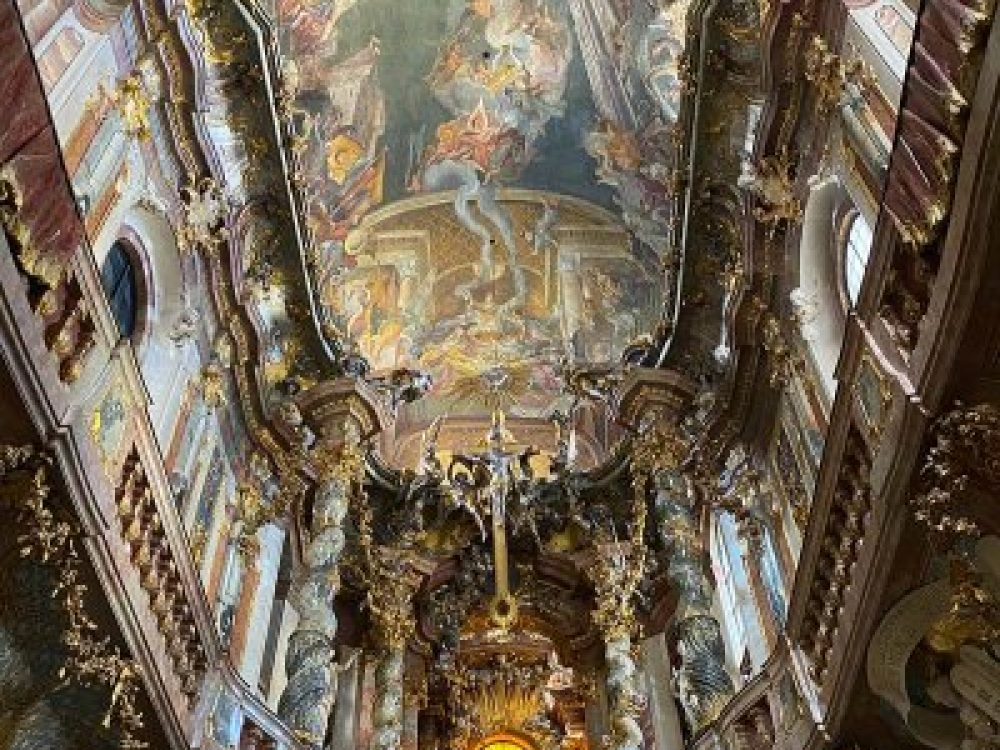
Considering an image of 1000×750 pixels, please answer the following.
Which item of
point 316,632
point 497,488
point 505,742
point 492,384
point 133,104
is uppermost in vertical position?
point 492,384

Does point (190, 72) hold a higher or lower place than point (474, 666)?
higher

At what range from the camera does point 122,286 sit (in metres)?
11.8

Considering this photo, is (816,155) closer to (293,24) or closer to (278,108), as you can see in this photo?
(278,108)

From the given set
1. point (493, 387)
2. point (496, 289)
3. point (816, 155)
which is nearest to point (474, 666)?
point (493, 387)

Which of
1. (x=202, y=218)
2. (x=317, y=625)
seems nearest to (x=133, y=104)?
(x=202, y=218)

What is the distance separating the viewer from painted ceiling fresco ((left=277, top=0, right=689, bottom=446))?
1795cm

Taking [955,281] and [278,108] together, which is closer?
[955,281]

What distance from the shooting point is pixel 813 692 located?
1009 centimetres

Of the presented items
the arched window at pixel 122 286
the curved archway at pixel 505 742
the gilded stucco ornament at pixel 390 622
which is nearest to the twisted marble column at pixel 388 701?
the gilded stucco ornament at pixel 390 622

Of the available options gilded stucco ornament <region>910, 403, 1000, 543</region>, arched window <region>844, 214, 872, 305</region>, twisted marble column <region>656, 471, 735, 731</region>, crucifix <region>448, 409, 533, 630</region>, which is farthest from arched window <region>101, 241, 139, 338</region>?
gilded stucco ornament <region>910, 403, 1000, 543</region>

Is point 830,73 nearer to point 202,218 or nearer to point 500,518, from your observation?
point 202,218

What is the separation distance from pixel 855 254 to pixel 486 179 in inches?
397

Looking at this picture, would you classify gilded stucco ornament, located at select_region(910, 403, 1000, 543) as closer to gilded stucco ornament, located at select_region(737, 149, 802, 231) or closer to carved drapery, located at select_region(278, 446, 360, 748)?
gilded stucco ornament, located at select_region(737, 149, 802, 231)

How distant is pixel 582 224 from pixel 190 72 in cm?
1005
